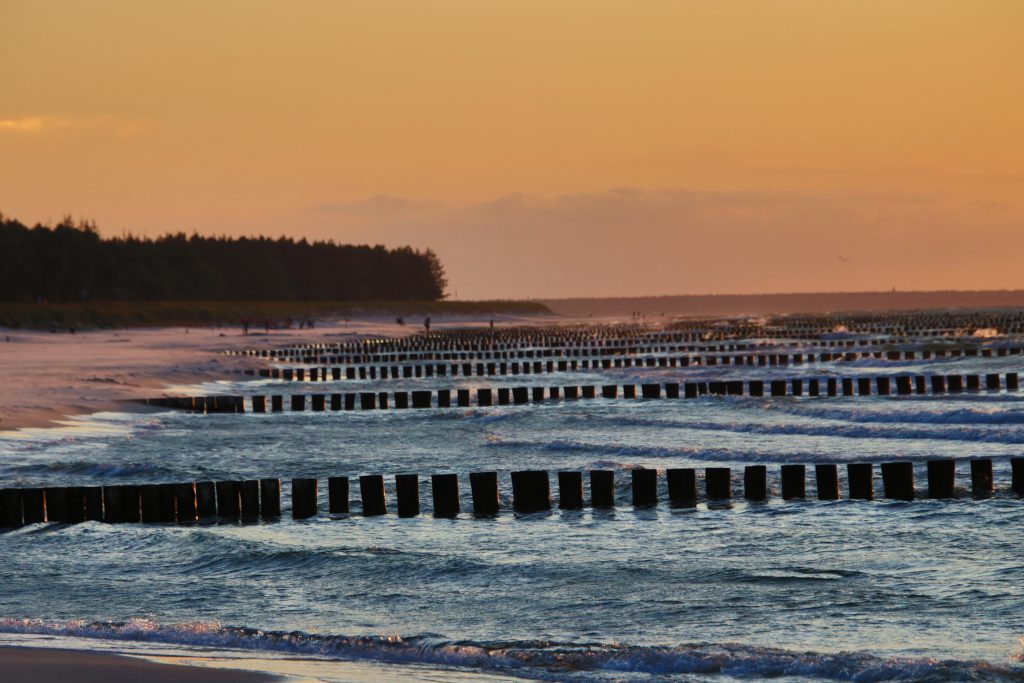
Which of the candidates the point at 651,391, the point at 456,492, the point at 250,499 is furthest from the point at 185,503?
the point at 651,391

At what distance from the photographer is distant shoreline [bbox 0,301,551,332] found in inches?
3056

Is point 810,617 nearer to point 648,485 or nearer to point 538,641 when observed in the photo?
point 538,641

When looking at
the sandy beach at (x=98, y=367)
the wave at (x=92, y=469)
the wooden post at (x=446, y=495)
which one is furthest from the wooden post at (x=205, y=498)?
the sandy beach at (x=98, y=367)

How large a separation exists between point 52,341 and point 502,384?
3002cm

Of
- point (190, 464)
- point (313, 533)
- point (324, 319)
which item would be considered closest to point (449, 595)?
point (313, 533)

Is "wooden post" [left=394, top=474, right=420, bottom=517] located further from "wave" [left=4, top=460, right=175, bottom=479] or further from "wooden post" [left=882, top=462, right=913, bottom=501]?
"wooden post" [left=882, top=462, right=913, bottom=501]

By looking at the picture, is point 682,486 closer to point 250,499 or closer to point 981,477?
point 981,477

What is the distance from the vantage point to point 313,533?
1409 centimetres

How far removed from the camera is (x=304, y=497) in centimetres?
1525

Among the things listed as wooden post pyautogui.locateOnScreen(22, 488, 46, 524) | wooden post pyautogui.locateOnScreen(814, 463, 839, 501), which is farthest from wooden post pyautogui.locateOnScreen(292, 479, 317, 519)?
wooden post pyautogui.locateOnScreen(814, 463, 839, 501)

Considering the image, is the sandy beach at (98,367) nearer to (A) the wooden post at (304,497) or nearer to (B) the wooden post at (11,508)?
Answer: (B) the wooden post at (11,508)

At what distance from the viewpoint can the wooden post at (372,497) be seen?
1520 cm

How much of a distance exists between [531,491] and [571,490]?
0.45 meters

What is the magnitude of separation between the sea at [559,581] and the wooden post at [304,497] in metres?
0.25
